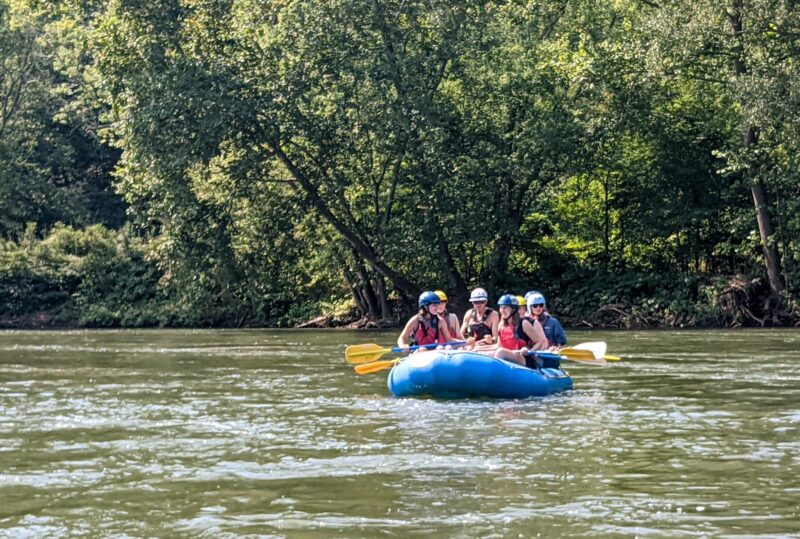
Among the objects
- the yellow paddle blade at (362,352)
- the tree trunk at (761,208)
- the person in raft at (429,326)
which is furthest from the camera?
the tree trunk at (761,208)

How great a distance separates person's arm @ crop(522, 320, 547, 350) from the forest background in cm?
1371

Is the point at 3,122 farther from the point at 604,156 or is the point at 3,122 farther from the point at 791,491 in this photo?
the point at 791,491

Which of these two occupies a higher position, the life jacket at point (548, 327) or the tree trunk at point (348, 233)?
the tree trunk at point (348, 233)

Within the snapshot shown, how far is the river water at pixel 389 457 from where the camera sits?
23.9 feet

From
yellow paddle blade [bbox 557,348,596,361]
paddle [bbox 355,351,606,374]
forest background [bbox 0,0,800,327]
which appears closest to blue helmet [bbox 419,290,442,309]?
paddle [bbox 355,351,606,374]

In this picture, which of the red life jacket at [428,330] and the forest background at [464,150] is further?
the forest background at [464,150]

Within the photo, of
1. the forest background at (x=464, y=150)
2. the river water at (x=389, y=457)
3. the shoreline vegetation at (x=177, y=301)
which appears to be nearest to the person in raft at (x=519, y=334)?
the river water at (x=389, y=457)

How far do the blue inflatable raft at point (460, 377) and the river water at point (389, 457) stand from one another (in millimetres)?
185

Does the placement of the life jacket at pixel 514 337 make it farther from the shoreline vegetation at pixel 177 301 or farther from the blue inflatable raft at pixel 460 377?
the shoreline vegetation at pixel 177 301

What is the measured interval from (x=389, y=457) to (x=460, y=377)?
4098 mm

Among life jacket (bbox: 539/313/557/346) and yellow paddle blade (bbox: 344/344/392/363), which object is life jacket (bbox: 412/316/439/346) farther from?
life jacket (bbox: 539/313/557/346)

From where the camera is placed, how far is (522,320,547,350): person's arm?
14837mm

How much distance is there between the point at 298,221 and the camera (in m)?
33.1

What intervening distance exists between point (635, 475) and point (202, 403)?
20.5ft
